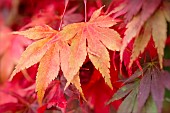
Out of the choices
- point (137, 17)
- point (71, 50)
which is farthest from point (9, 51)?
point (137, 17)

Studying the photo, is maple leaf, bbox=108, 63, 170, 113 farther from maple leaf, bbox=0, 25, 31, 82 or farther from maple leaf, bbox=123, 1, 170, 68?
maple leaf, bbox=0, 25, 31, 82

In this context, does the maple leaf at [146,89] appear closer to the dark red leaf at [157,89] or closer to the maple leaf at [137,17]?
the dark red leaf at [157,89]

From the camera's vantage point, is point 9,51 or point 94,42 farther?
point 9,51

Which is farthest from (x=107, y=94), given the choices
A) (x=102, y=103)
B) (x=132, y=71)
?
(x=132, y=71)

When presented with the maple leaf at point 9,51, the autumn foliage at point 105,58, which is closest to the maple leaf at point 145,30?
the autumn foliage at point 105,58

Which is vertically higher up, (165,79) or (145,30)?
(145,30)

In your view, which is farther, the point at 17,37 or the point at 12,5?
the point at 12,5

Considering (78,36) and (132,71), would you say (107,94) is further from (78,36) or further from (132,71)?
(78,36)

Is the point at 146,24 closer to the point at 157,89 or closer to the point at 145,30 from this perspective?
the point at 145,30
